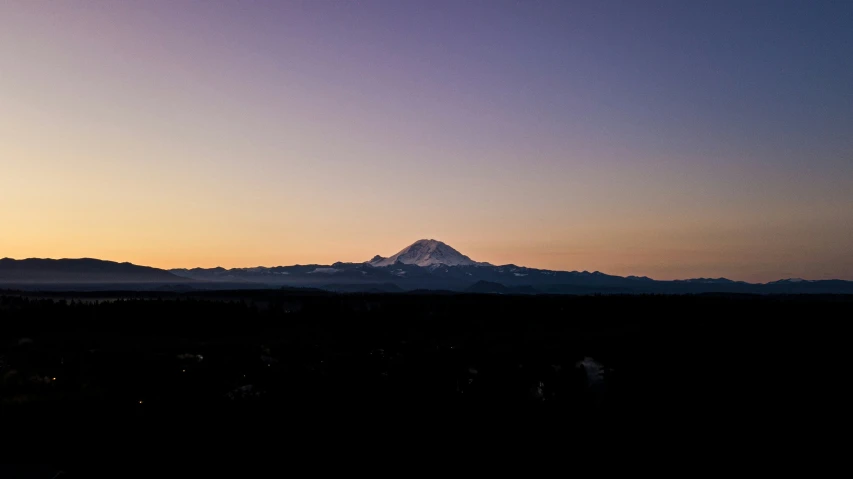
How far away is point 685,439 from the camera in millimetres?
32375

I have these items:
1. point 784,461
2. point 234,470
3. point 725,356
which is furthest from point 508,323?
point 234,470

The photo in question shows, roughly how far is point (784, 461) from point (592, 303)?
10697 centimetres

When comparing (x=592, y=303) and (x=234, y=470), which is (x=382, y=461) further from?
(x=592, y=303)

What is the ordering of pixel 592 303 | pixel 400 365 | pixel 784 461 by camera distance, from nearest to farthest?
pixel 784 461, pixel 400 365, pixel 592 303

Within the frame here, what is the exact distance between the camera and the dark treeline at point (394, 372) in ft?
110

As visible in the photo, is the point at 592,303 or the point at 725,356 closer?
the point at 725,356

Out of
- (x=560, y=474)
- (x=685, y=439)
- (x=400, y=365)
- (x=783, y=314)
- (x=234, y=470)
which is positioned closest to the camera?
(x=234, y=470)

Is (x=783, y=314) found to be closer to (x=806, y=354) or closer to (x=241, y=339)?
(x=806, y=354)

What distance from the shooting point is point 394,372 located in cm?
4650

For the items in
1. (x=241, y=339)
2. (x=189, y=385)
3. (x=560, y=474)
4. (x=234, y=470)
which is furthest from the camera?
(x=241, y=339)

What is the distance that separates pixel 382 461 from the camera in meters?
26.6

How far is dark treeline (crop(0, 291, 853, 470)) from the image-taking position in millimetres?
33562

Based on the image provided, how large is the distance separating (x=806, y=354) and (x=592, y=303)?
74838 millimetres

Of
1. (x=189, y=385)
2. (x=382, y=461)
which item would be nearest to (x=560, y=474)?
(x=382, y=461)
